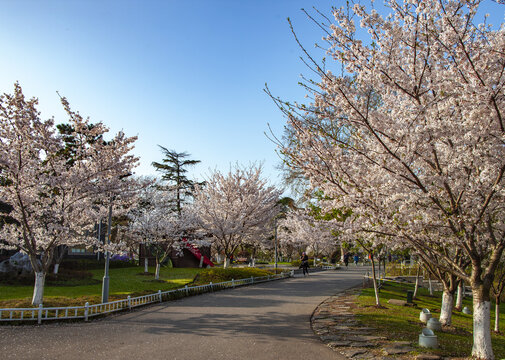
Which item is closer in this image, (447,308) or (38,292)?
(447,308)

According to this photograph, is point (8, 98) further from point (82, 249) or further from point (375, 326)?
point (82, 249)

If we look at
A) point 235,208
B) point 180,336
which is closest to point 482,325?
point 180,336

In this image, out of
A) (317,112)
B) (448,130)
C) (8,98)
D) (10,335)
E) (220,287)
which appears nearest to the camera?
(448,130)

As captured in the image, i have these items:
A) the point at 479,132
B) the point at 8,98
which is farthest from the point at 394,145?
the point at 8,98

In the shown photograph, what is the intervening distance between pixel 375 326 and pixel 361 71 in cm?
703

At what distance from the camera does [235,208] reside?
24.0 m

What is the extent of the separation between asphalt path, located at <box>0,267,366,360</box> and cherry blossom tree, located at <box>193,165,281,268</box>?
10.7 m

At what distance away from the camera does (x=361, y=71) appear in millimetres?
7059

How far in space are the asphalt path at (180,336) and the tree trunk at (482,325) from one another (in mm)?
2750

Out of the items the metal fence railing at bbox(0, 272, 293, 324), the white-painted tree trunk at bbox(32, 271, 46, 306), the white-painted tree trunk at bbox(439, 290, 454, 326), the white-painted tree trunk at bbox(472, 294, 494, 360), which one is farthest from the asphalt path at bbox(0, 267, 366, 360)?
the white-painted tree trunk at bbox(439, 290, 454, 326)

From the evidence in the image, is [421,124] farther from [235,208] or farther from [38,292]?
[235,208]

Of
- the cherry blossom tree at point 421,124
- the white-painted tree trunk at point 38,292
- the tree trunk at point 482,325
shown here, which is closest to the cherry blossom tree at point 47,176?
the white-painted tree trunk at point 38,292

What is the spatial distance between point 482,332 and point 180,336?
21.5ft

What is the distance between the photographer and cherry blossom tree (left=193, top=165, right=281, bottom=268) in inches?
910
